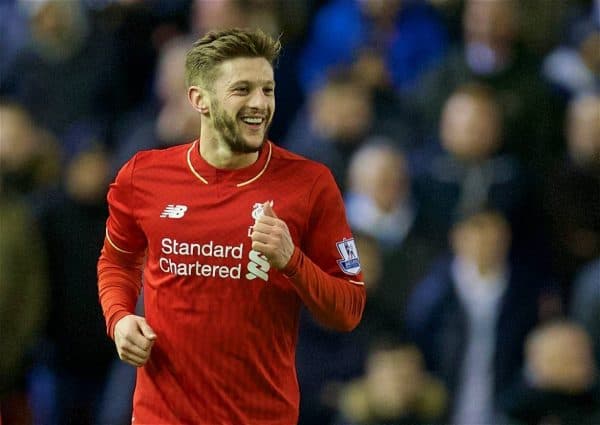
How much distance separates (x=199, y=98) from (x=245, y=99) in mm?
220

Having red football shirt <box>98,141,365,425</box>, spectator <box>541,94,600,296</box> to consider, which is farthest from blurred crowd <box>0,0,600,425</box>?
red football shirt <box>98,141,365,425</box>

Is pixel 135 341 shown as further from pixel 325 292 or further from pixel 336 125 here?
pixel 336 125

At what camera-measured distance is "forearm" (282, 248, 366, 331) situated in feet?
11.8

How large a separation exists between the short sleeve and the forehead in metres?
0.47

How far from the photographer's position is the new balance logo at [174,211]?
391 centimetres

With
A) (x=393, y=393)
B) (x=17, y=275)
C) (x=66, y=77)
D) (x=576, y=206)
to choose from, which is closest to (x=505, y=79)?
(x=576, y=206)

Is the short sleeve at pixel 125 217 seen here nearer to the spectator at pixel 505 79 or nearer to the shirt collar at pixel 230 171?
the shirt collar at pixel 230 171

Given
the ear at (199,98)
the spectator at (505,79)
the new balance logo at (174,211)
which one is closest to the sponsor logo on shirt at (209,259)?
the new balance logo at (174,211)

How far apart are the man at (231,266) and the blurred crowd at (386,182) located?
2112mm

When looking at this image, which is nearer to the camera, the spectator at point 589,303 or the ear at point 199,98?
the ear at point 199,98

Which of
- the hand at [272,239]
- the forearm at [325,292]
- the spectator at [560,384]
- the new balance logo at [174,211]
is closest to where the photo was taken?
the hand at [272,239]

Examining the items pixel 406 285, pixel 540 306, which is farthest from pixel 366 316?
pixel 540 306

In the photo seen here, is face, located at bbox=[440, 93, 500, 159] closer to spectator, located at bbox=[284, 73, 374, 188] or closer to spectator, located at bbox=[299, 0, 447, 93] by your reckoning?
spectator, located at bbox=[284, 73, 374, 188]

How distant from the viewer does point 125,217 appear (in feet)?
13.3
